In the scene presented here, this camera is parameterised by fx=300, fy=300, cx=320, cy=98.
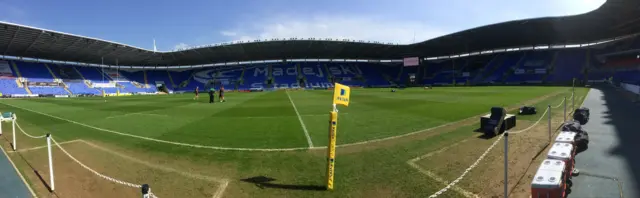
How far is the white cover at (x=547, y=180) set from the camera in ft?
15.8

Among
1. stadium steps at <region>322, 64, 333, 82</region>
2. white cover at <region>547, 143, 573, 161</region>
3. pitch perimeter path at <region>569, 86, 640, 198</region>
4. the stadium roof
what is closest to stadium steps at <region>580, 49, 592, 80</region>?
the stadium roof

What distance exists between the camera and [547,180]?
16.3ft

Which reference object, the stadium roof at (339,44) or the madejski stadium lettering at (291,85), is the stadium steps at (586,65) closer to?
the stadium roof at (339,44)

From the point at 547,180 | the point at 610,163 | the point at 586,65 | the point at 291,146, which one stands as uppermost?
the point at 586,65

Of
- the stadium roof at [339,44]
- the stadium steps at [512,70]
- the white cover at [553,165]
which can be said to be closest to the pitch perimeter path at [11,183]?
the white cover at [553,165]

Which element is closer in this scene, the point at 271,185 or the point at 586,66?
the point at 271,185

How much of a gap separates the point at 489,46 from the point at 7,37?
93126 mm

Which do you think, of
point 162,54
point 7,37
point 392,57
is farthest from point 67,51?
point 392,57

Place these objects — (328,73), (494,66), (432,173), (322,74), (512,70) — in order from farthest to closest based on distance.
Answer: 1. (328,73)
2. (322,74)
3. (494,66)
4. (512,70)
5. (432,173)

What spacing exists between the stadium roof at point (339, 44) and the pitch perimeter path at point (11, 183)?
5086cm

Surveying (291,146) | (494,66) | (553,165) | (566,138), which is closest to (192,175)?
(291,146)

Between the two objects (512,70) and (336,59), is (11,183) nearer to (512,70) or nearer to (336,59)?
(512,70)

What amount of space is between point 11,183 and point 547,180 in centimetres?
1099

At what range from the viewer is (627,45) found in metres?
54.8
